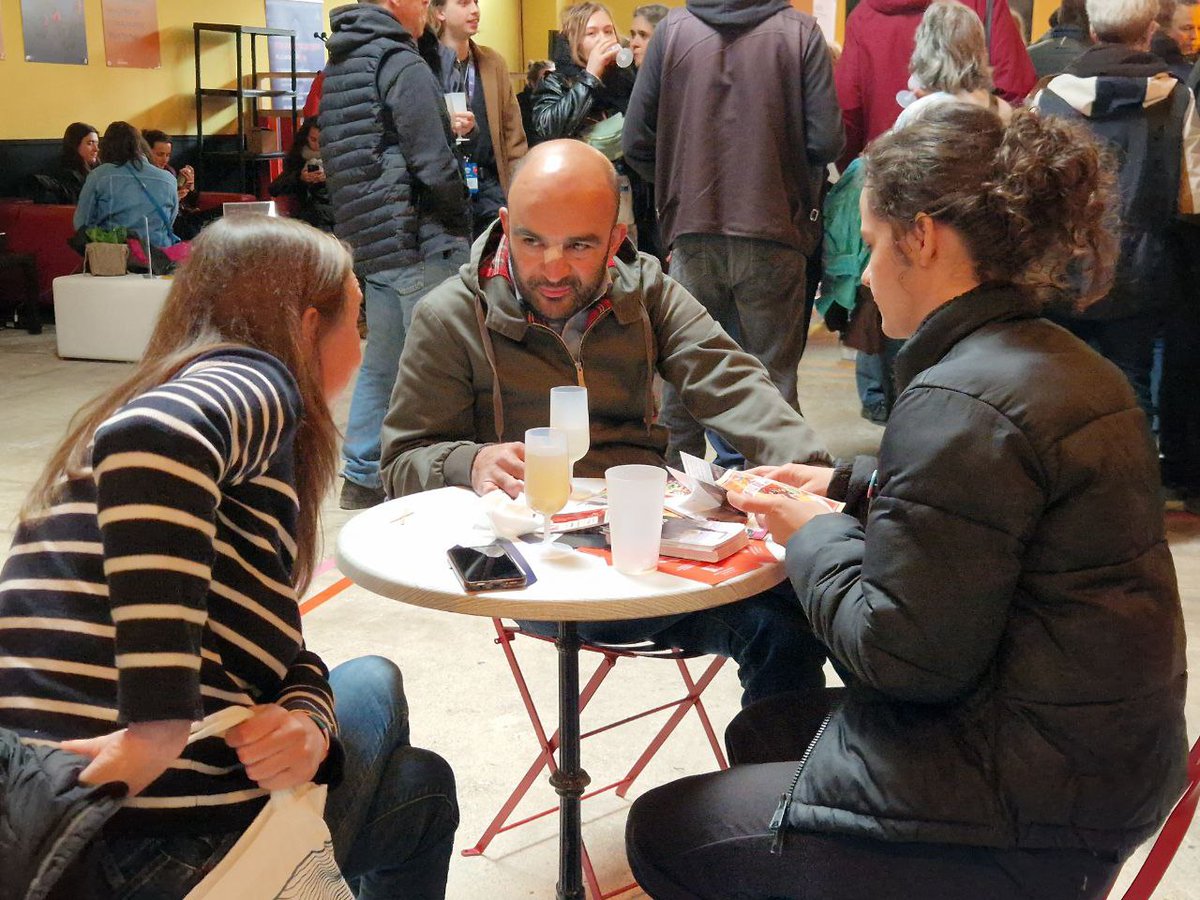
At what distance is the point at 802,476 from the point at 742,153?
232cm

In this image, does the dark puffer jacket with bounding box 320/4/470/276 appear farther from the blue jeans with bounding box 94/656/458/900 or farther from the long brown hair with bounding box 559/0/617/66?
the blue jeans with bounding box 94/656/458/900

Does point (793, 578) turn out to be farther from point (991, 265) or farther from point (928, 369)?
point (991, 265)

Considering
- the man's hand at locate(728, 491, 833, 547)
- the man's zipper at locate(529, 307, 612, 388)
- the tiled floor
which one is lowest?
the tiled floor

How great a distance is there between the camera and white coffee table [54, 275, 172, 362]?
7.12m

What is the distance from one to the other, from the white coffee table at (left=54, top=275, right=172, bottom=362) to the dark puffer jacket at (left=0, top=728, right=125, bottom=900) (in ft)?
20.7

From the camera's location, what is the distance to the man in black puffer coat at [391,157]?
3.98 m

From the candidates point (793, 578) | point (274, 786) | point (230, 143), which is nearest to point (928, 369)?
point (793, 578)

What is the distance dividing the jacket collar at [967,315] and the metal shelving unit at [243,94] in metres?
9.47

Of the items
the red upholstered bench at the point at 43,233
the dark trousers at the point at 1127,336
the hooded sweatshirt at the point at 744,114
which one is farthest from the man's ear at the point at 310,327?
the red upholstered bench at the point at 43,233

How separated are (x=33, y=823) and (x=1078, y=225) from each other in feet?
4.23

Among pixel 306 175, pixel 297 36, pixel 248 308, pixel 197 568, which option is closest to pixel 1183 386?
pixel 248 308

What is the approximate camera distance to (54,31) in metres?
9.07

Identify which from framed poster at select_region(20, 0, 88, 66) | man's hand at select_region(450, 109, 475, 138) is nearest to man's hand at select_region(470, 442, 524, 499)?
man's hand at select_region(450, 109, 475, 138)

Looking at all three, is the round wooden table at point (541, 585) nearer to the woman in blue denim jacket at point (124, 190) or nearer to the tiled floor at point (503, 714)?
the tiled floor at point (503, 714)
